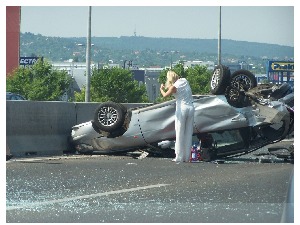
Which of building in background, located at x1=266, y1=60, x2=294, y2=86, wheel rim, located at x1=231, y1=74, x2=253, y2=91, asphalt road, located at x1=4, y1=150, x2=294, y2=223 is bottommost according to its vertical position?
asphalt road, located at x1=4, y1=150, x2=294, y2=223

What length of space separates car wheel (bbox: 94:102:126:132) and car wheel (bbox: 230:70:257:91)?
1.73 m

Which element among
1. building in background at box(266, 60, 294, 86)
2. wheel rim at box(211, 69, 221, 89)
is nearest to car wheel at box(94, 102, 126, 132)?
wheel rim at box(211, 69, 221, 89)

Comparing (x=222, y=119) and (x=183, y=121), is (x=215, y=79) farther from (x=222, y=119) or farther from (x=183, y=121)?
(x=183, y=121)

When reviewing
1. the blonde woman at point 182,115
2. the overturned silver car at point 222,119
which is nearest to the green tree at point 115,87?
the overturned silver car at point 222,119

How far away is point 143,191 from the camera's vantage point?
9141mm

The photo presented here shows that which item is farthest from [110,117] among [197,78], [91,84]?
[91,84]

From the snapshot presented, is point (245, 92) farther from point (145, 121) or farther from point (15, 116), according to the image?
point (15, 116)

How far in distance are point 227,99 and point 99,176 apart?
436 centimetres

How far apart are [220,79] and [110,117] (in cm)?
184

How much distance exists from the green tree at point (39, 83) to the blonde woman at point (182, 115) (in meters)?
59.7

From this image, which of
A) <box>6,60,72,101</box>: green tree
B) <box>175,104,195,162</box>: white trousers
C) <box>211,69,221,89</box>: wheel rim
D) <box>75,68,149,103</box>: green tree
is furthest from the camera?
<box>6,60,72,101</box>: green tree

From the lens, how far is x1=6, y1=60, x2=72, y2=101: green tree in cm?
7419

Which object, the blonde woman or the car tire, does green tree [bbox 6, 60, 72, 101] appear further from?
the blonde woman

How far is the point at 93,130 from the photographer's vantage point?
626 inches
